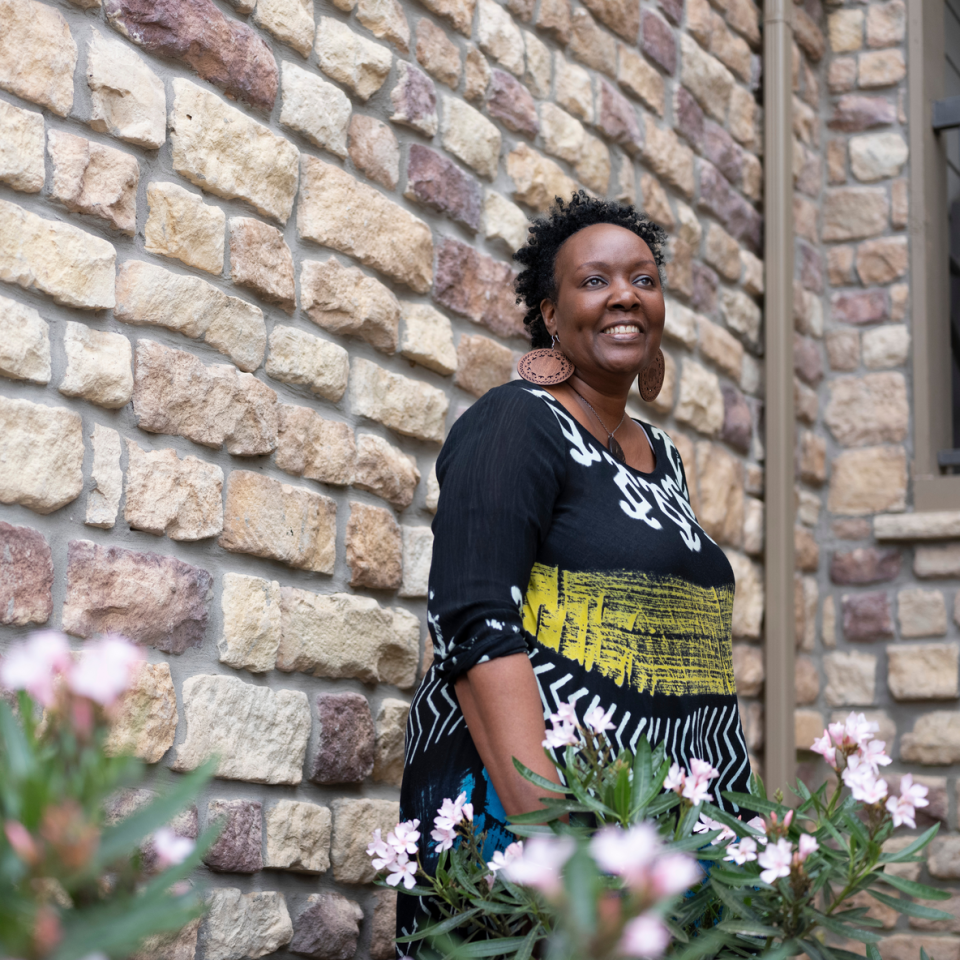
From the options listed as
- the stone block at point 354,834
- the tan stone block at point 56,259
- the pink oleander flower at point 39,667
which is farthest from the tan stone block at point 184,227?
the pink oleander flower at point 39,667

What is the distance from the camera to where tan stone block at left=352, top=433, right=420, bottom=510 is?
252 cm

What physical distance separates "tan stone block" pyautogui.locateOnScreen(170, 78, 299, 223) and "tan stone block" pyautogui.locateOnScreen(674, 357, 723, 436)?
1.82m

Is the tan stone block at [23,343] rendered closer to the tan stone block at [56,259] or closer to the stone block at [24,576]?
the tan stone block at [56,259]

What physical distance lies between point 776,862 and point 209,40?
5.94ft

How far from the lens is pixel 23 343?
5.96ft

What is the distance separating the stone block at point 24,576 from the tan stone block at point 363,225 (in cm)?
95

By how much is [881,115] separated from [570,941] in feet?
15.4

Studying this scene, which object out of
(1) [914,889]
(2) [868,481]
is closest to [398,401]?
(1) [914,889]

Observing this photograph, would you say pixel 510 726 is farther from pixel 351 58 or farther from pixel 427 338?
pixel 351 58

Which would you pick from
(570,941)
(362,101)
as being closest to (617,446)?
(362,101)

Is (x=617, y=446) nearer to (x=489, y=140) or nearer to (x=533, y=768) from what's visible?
(x=533, y=768)

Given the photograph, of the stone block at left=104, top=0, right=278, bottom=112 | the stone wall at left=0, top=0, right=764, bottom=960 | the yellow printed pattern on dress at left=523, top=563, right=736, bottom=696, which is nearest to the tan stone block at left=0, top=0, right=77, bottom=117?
the stone wall at left=0, top=0, right=764, bottom=960

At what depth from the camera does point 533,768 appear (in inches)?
64.0

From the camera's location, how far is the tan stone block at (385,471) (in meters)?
2.52
